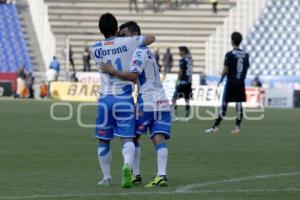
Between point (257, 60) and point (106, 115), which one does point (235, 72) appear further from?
point (257, 60)

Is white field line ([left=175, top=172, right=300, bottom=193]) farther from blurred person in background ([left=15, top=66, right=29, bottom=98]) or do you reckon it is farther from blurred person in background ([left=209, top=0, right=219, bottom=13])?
blurred person in background ([left=209, top=0, right=219, bottom=13])

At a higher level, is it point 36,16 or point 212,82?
point 36,16

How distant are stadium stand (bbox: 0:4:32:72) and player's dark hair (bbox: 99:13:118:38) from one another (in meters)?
40.7

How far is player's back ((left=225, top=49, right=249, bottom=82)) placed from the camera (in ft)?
71.2

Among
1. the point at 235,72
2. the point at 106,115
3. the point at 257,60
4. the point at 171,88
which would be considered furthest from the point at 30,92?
the point at 106,115

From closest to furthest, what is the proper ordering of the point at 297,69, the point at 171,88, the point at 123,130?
the point at 123,130 → the point at 171,88 → the point at 297,69

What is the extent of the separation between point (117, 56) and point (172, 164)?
336cm

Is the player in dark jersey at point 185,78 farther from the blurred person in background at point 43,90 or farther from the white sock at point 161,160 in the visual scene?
the blurred person in background at point 43,90

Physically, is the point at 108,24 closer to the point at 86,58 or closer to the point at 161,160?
the point at 161,160

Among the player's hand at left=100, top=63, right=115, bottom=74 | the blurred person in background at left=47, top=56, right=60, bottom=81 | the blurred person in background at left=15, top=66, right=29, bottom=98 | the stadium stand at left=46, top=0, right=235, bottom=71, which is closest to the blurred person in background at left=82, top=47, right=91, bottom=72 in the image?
the stadium stand at left=46, top=0, right=235, bottom=71

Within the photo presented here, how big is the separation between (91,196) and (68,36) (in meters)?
43.9

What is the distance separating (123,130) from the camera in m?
10.6

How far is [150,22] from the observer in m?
52.4

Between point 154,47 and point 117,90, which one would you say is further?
point 154,47
